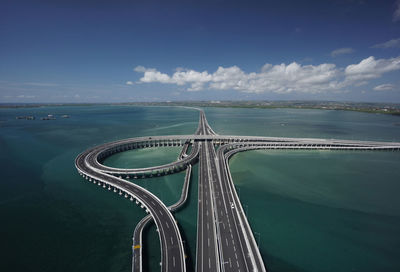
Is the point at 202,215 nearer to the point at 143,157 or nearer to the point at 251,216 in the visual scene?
the point at 251,216

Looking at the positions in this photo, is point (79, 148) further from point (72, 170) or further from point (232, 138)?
point (232, 138)

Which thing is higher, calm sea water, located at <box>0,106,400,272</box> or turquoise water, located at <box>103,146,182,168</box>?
turquoise water, located at <box>103,146,182,168</box>

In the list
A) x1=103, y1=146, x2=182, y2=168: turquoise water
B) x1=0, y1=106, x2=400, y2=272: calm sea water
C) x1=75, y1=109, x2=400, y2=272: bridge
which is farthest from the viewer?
x1=103, y1=146, x2=182, y2=168: turquoise water

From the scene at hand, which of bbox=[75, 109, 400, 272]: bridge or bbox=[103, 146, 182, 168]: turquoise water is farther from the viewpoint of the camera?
bbox=[103, 146, 182, 168]: turquoise water

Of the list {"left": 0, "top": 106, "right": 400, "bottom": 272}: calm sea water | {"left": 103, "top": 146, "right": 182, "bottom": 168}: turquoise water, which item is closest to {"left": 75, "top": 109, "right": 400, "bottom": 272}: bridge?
{"left": 0, "top": 106, "right": 400, "bottom": 272}: calm sea water

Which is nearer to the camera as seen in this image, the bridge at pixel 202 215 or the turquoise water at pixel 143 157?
the bridge at pixel 202 215

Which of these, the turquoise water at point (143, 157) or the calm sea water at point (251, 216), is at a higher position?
the turquoise water at point (143, 157)

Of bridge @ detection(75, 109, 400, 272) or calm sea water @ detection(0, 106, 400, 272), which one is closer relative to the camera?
bridge @ detection(75, 109, 400, 272)

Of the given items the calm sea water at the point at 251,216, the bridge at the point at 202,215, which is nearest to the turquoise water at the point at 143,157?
the calm sea water at the point at 251,216

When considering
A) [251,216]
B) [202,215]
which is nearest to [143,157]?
[202,215]

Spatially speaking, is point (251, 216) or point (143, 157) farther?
point (143, 157)

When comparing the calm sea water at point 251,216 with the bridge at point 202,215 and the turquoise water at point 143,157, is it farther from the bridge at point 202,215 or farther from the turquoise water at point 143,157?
the turquoise water at point 143,157

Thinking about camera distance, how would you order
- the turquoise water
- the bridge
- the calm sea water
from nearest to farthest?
the bridge
the calm sea water
the turquoise water

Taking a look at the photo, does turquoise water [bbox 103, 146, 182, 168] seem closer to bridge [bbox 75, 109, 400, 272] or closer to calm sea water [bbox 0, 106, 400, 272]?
calm sea water [bbox 0, 106, 400, 272]
